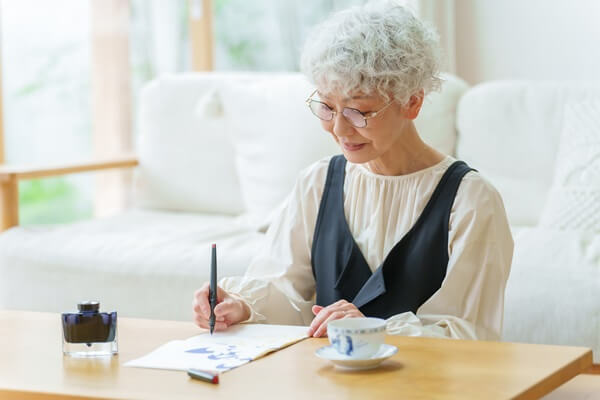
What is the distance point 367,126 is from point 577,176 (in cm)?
138

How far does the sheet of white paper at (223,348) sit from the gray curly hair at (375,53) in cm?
44

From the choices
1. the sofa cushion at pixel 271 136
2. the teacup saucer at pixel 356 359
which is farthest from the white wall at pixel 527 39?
the teacup saucer at pixel 356 359

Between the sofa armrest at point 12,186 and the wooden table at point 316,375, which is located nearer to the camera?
the wooden table at point 316,375

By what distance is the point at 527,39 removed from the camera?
12.9ft

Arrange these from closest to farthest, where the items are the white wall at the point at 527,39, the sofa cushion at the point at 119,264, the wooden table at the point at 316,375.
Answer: the wooden table at the point at 316,375
the sofa cushion at the point at 119,264
the white wall at the point at 527,39

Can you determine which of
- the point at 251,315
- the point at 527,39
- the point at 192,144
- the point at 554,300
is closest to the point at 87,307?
the point at 251,315

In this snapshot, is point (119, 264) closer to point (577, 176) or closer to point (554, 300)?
point (554, 300)

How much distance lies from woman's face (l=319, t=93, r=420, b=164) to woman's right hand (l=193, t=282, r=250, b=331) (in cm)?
34

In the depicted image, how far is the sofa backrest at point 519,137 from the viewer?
308 centimetres

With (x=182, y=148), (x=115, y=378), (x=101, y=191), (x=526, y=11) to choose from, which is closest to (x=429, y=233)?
(x=115, y=378)

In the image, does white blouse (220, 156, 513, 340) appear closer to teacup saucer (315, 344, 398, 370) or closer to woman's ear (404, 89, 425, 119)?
woman's ear (404, 89, 425, 119)

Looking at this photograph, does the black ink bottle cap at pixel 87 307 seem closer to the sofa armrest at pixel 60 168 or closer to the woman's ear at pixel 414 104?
the woman's ear at pixel 414 104

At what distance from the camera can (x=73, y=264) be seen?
294 cm

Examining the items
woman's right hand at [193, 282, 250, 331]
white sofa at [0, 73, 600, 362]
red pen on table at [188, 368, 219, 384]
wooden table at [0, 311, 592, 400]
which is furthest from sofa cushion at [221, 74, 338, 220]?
red pen on table at [188, 368, 219, 384]
